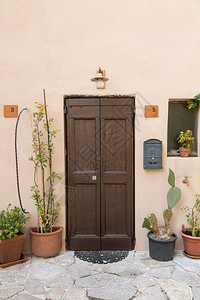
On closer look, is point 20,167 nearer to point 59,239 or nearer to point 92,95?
point 59,239

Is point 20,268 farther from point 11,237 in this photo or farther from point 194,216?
point 194,216

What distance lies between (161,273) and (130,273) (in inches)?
14.3

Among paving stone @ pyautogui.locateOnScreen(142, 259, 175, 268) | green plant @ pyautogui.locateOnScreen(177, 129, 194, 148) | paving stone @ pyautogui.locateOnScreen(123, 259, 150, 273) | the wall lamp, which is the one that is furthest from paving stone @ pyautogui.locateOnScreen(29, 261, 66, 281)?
the wall lamp

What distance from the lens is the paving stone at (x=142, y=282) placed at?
290 cm

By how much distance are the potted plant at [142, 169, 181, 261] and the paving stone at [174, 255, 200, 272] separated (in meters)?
0.12

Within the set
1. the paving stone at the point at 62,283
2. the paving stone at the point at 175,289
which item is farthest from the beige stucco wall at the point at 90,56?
the paving stone at the point at 175,289

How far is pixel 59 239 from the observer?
3.63 m

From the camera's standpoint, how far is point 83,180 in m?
3.78

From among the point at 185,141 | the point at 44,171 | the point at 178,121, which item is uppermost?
the point at 178,121

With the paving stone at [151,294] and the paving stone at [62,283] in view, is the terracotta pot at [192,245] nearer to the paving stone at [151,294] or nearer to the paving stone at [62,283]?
the paving stone at [151,294]

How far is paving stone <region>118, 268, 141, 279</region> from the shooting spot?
→ 10.1 feet

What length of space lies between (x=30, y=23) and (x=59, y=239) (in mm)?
2968

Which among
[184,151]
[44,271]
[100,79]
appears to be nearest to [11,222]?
[44,271]

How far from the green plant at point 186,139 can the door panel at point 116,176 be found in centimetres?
69
